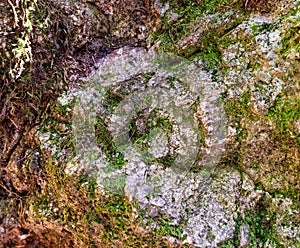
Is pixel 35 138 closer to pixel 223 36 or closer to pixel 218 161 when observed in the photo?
pixel 218 161

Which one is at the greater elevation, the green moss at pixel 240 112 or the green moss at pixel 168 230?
the green moss at pixel 240 112

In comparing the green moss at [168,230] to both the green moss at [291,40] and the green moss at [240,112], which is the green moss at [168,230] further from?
the green moss at [291,40]

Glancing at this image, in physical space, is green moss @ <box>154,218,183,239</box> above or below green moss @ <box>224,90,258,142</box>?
below

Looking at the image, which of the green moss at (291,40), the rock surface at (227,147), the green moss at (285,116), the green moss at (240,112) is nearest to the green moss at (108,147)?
the rock surface at (227,147)

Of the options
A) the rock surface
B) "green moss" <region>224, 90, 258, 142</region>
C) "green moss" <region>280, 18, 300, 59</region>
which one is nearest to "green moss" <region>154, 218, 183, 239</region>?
the rock surface

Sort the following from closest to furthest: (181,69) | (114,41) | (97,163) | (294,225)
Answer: (294,225), (97,163), (181,69), (114,41)

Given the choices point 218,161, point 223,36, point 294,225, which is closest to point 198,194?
point 218,161

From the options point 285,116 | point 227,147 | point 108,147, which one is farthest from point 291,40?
point 108,147

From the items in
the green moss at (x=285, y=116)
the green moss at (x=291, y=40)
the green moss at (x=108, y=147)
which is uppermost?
the green moss at (x=291, y=40)

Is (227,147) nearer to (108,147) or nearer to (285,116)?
(285,116)

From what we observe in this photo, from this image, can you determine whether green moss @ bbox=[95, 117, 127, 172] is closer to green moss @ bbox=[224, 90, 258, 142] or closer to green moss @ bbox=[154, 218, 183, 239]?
green moss @ bbox=[154, 218, 183, 239]

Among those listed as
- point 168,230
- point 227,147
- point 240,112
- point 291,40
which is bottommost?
point 168,230
